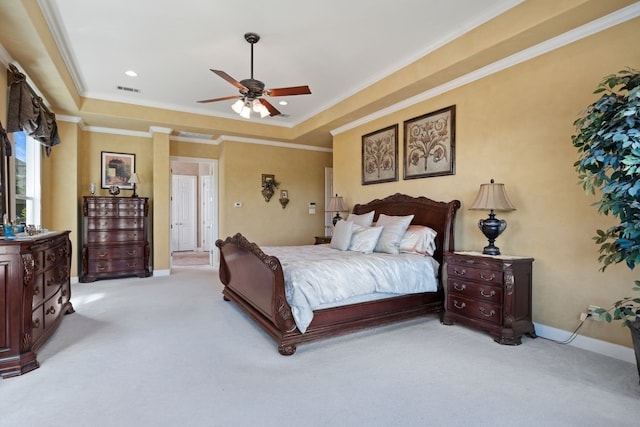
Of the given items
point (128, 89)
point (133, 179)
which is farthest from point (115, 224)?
point (128, 89)

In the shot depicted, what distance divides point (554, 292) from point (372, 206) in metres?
2.65

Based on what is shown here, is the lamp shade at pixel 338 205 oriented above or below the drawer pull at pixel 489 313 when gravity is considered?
above

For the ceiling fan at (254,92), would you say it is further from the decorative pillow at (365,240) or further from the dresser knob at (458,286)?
the dresser knob at (458,286)

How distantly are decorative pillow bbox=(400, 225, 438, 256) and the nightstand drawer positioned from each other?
0.41 meters

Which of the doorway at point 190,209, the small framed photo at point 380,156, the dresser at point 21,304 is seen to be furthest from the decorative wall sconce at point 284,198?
the dresser at point 21,304

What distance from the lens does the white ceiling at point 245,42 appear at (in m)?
3.01

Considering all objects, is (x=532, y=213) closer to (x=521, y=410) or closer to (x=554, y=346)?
(x=554, y=346)

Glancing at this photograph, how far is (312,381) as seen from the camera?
7.51ft

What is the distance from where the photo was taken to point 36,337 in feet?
8.77

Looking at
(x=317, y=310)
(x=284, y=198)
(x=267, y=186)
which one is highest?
(x=267, y=186)

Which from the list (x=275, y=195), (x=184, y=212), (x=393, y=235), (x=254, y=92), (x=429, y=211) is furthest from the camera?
(x=184, y=212)

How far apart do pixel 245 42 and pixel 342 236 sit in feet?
→ 8.38

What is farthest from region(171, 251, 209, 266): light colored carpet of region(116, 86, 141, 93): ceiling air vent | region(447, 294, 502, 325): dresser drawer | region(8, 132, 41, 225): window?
region(447, 294, 502, 325): dresser drawer

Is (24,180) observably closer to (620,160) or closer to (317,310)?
(317,310)
